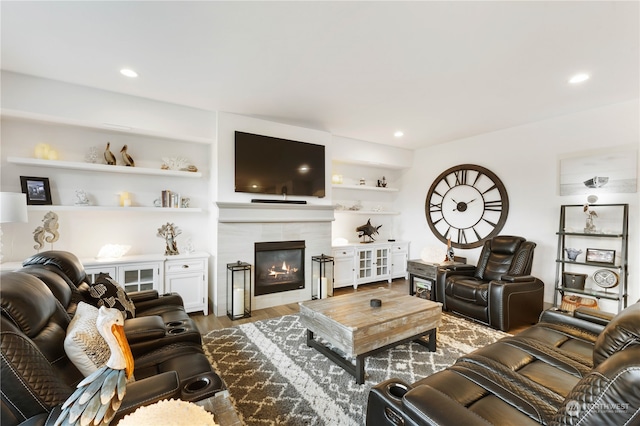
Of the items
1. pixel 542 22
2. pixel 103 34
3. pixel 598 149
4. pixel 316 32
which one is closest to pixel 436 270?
pixel 598 149

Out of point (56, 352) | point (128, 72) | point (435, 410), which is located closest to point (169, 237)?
point (128, 72)

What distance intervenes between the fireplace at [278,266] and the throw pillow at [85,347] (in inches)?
103

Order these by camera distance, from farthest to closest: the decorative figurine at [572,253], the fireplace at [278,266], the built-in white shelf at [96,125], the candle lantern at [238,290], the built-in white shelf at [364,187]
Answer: the built-in white shelf at [364,187], the fireplace at [278,266], the decorative figurine at [572,253], the candle lantern at [238,290], the built-in white shelf at [96,125]

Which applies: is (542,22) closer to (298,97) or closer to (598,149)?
(298,97)

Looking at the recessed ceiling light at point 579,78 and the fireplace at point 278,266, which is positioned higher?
the recessed ceiling light at point 579,78

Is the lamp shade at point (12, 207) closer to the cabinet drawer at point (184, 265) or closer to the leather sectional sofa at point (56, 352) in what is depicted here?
the leather sectional sofa at point (56, 352)

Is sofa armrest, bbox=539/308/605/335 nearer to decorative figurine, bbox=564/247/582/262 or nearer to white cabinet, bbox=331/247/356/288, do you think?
decorative figurine, bbox=564/247/582/262

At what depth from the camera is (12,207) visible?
234 centimetres

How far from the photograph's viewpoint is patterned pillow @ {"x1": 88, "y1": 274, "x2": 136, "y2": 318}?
2.00m

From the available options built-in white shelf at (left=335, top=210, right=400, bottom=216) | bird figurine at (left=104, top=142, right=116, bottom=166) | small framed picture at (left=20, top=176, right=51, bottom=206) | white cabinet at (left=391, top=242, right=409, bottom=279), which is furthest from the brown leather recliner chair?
small framed picture at (left=20, top=176, right=51, bottom=206)

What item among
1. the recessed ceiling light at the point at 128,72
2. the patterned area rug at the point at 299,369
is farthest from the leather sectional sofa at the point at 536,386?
the recessed ceiling light at the point at 128,72

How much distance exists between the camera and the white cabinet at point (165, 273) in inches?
123

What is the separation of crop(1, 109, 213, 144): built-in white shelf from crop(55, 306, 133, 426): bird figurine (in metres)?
3.00

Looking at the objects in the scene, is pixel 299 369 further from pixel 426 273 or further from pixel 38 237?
pixel 38 237
